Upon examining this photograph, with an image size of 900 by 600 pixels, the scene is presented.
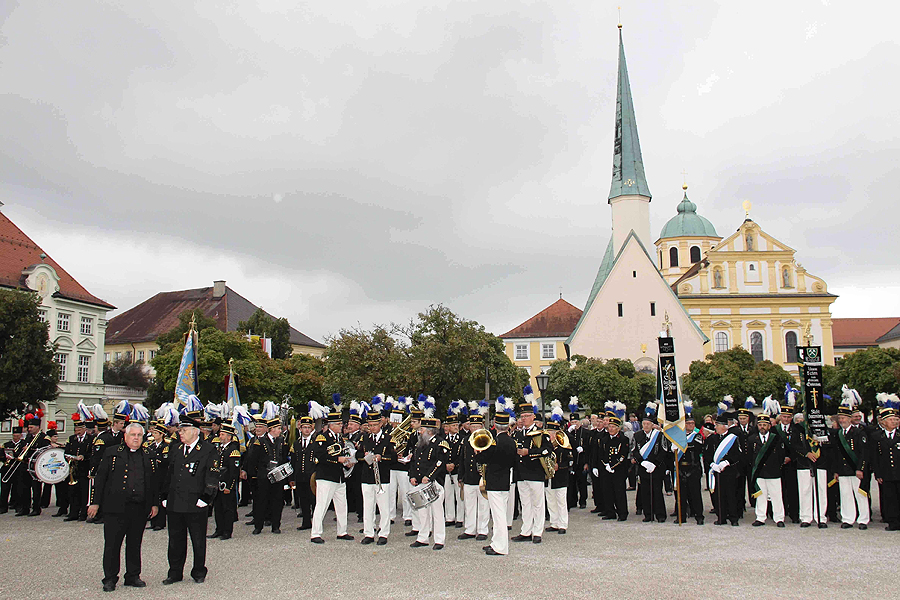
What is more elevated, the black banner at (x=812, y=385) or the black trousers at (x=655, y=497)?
the black banner at (x=812, y=385)

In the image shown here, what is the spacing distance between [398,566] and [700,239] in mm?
87570

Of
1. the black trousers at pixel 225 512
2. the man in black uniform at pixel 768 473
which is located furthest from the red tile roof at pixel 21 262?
the man in black uniform at pixel 768 473

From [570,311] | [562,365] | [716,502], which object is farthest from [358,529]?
[570,311]

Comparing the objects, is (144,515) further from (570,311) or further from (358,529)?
(570,311)

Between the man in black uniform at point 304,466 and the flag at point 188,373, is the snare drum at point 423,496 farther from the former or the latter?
the flag at point 188,373

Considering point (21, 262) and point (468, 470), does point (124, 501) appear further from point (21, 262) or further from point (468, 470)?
point (21, 262)

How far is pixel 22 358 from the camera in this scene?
1148 inches

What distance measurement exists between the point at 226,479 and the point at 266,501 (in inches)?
117

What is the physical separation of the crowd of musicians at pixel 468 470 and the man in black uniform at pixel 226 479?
3cm

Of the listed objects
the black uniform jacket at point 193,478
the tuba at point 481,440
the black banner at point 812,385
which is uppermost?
the black banner at point 812,385

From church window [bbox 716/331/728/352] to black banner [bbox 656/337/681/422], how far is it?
56134 mm

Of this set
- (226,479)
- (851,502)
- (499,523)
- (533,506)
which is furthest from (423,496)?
(851,502)

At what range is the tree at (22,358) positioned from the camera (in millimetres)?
29031

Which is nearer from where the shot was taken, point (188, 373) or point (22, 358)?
point (188, 373)
